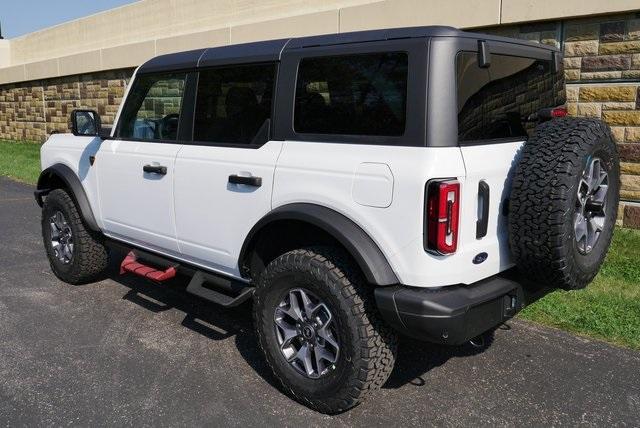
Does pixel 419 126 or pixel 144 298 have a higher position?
pixel 419 126

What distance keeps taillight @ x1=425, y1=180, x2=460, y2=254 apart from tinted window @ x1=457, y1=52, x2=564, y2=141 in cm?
32

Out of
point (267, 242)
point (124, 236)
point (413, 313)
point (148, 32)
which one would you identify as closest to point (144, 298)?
point (124, 236)

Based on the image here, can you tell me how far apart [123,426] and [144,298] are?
211cm

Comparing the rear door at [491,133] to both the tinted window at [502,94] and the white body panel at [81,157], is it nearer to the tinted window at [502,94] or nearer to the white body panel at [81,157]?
the tinted window at [502,94]

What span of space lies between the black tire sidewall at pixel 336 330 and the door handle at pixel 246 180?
Answer: 1.79 ft

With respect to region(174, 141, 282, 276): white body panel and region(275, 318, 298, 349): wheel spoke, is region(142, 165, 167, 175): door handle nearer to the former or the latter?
region(174, 141, 282, 276): white body panel

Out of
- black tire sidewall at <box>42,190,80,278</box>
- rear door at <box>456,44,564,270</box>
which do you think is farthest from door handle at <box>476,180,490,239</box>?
black tire sidewall at <box>42,190,80,278</box>

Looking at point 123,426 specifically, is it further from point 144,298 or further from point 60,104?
point 60,104

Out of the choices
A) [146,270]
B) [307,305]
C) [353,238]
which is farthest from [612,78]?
[146,270]

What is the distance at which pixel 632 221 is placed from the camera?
20.5ft

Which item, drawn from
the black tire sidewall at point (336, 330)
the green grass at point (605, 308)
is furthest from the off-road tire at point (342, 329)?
the green grass at point (605, 308)

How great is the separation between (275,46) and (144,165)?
136 centimetres

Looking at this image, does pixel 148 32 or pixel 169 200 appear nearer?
pixel 169 200

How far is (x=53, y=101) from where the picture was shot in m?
18.2
